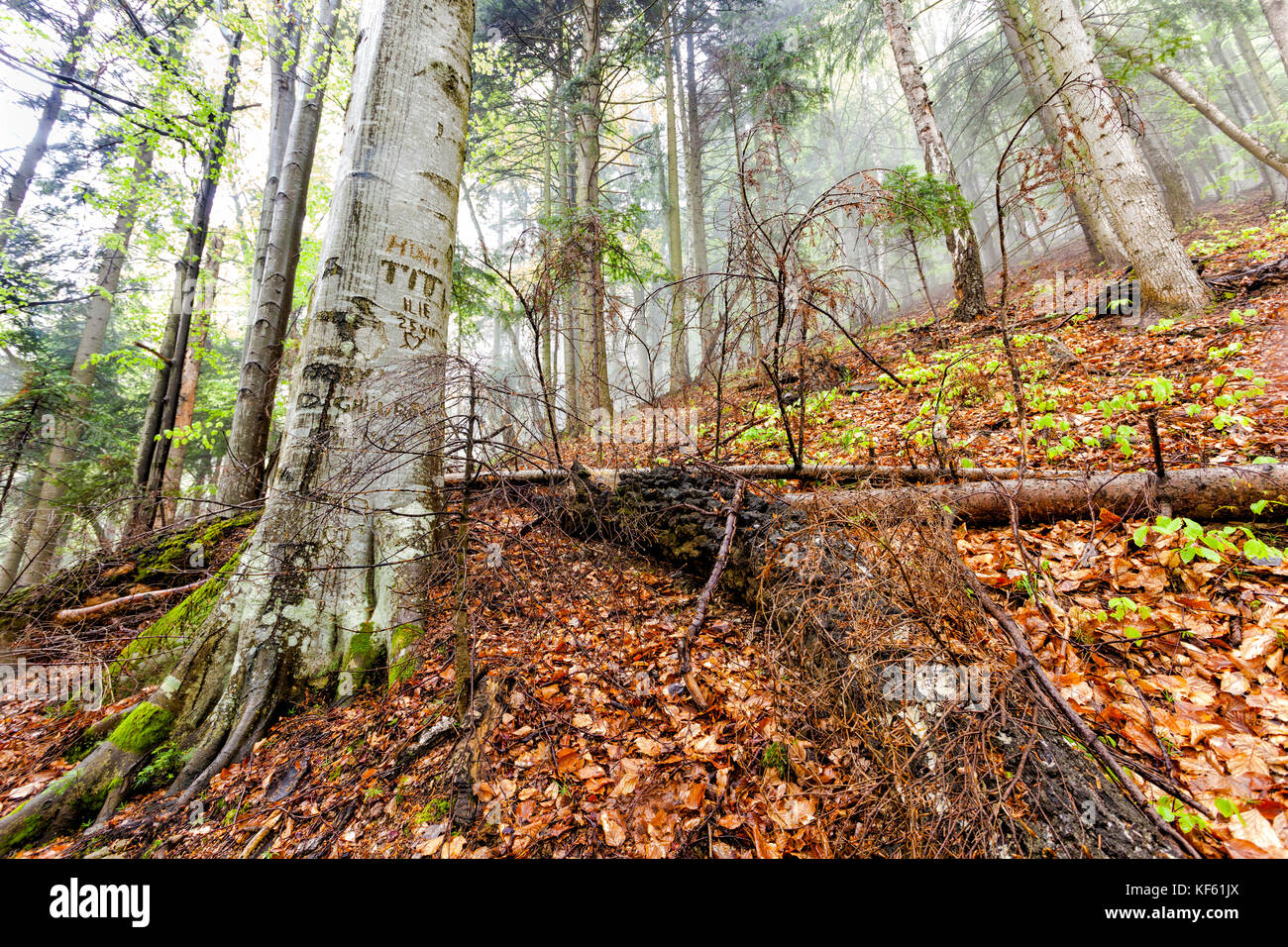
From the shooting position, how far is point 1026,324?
20.0ft

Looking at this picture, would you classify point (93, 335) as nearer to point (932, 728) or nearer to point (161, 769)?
point (161, 769)

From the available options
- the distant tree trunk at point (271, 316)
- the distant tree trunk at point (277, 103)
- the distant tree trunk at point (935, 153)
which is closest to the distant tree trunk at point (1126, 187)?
the distant tree trunk at point (935, 153)

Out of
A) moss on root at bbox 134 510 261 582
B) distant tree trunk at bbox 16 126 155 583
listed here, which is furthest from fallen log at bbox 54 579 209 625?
distant tree trunk at bbox 16 126 155 583

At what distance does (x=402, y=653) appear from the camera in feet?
8.31

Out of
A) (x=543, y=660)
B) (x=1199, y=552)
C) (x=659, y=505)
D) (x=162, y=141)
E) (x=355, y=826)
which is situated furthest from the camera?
(x=162, y=141)

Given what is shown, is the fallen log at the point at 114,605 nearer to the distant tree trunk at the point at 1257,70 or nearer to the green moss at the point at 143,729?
the green moss at the point at 143,729

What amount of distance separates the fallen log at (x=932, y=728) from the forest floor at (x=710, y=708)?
0.17m

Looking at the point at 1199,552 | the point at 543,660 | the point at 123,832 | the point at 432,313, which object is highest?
the point at 432,313

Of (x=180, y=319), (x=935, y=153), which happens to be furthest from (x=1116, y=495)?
(x=180, y=319)

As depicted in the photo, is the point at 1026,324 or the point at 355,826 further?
the point at 1026,324

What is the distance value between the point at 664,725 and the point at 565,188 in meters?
12.3

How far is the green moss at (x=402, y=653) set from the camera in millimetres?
2449
